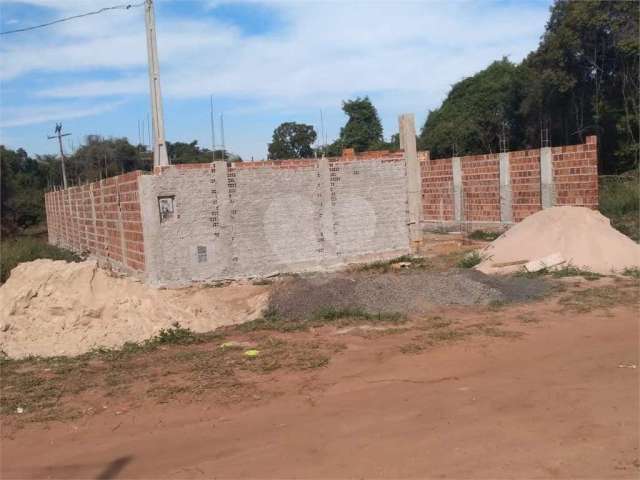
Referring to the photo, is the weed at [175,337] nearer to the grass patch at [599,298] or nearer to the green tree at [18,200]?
the grass patch at [599,298]

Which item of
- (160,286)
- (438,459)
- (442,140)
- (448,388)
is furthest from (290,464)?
(442,140)

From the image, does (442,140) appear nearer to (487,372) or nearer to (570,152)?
(570,152)

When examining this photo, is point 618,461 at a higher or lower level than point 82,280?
lower

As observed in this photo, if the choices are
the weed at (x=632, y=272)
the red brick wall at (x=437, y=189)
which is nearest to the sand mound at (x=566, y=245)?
the weed at (x=632, y=272)

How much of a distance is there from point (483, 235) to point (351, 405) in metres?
14.5

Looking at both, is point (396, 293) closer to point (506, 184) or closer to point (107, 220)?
point (107, 220)

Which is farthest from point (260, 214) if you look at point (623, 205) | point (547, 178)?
point (623, 205)

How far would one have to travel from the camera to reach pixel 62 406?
537 cm

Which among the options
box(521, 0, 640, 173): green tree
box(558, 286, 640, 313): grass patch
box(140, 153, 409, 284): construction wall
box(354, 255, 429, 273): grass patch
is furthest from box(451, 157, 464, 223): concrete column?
box(558, 286, 640, 313): grass patch

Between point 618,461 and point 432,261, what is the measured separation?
995 cm

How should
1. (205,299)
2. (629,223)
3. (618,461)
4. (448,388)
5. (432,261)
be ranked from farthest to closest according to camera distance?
(629,223) < (432,261) < (205,299) < (448,388) < (618,461)

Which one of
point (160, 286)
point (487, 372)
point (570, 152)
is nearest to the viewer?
point (487, 372)

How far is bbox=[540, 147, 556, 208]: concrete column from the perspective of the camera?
17.1 metres

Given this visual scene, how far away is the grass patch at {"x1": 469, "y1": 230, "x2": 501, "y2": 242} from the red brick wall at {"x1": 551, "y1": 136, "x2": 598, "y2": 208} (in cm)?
210
